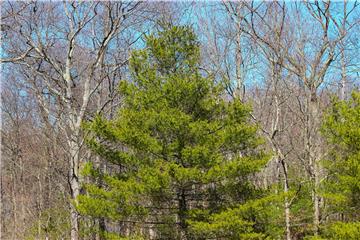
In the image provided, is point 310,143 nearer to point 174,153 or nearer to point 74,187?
point 174,153

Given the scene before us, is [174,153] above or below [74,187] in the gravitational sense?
above

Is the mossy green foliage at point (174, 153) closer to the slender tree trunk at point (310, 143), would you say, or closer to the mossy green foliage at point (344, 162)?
the mossy green foliage at point (344, 162)

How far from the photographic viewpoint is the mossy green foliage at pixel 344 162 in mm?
7734

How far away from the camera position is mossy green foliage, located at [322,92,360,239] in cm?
773

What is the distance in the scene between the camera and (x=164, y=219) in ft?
25.1

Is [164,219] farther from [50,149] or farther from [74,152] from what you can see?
[50,149]

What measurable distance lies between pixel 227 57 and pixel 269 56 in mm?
2177

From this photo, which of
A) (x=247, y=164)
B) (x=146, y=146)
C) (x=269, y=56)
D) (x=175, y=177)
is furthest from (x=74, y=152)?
(x=269, y=56)

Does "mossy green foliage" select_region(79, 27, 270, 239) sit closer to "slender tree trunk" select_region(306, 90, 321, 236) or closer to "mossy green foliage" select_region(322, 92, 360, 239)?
"mossy green foliage" select_region(322, 92, 360, 239)

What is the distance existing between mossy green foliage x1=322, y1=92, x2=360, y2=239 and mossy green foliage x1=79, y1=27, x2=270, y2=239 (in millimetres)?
1534

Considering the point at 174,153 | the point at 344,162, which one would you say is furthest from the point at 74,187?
the point at 344,162

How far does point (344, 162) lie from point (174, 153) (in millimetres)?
3443

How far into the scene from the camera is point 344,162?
26.4 feet

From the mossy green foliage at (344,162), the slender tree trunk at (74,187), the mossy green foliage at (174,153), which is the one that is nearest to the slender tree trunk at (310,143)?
the mossy green foliage at (344,162)
